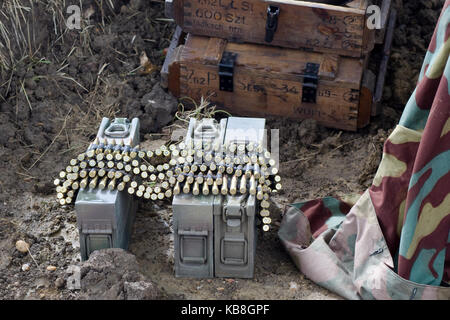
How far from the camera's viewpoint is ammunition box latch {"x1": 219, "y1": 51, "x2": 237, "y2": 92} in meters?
6.46

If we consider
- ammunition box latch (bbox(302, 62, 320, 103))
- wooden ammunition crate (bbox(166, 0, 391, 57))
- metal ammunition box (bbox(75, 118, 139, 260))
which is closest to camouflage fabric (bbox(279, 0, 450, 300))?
metal ammunition box (bbox(75, 118, 139, 260))

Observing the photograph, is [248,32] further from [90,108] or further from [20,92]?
[20,92]

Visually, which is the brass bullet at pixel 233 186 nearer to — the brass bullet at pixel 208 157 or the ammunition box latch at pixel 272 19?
the brass bullet at pixel 208 157

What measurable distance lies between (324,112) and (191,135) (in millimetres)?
1603

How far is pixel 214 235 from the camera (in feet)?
16.0

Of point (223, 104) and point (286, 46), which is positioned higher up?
point (286, 46)

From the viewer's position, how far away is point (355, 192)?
5875mm

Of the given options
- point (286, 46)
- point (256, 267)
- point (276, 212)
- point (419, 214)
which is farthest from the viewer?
point (286, 46)

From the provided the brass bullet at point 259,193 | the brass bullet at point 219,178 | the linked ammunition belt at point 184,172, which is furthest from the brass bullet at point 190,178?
the brass bullet at point 259,193

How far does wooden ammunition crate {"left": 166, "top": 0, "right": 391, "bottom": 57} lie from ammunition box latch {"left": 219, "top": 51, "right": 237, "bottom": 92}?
154 mm

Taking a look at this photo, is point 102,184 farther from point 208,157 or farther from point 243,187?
point 243,187

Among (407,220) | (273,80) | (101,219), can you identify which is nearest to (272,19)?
(273,80)

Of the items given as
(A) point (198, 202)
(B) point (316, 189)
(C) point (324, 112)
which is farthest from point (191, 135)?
(C) point (324, 112)

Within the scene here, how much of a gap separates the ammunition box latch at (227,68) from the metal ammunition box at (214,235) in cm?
188
